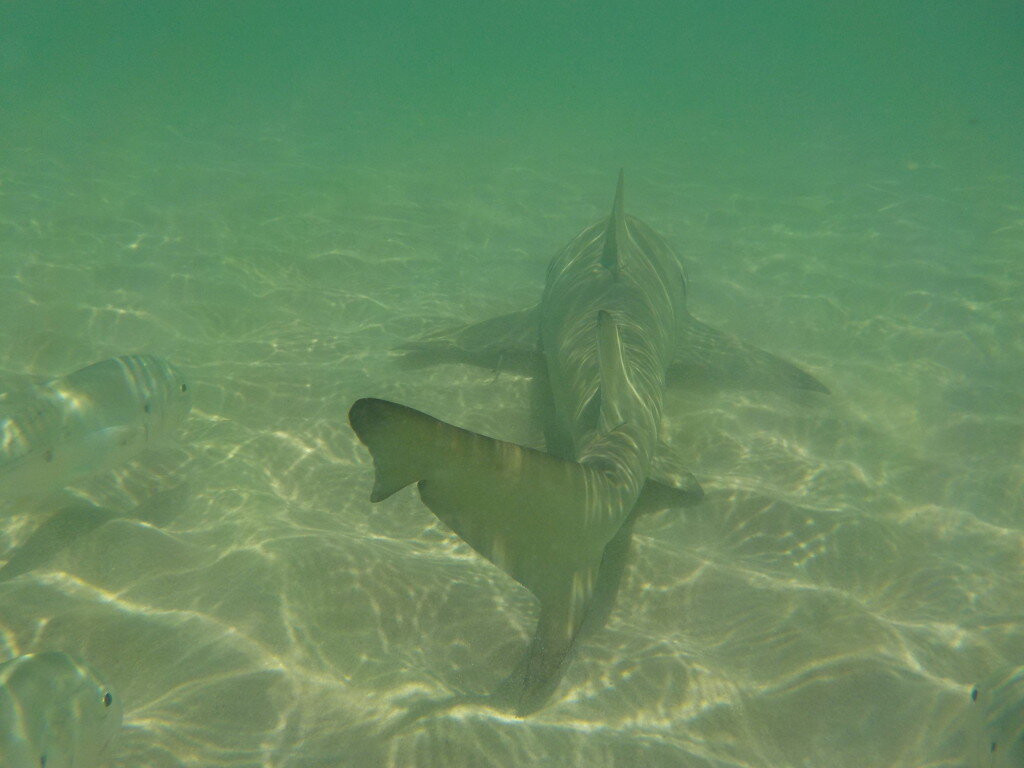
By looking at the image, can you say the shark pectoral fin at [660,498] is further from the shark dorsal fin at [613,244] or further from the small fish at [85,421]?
the small fish at [85,421]

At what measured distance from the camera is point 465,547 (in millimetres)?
4027

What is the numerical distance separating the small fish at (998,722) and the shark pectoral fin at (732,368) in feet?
12.7

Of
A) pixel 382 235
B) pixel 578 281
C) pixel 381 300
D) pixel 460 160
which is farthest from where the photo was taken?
pixel 460 160

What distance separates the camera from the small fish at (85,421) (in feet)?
11.0

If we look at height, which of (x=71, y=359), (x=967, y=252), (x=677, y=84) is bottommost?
(x=71, y=359)

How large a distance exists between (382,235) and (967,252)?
36.5 feet

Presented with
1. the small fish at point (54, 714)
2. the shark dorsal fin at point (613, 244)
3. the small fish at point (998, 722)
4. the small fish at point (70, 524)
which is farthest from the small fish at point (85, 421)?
the small fish at point (998, 722)

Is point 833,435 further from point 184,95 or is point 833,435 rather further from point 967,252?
point 184,95

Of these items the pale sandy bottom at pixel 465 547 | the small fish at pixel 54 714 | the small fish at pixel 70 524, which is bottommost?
the small fish at pixel 70 524

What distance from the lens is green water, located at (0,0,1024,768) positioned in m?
2.88

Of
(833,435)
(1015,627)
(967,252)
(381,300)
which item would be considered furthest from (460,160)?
(1015,627)

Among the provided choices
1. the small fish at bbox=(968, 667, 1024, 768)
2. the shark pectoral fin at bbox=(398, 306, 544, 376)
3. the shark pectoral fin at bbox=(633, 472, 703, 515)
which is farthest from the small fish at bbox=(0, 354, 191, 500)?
the small fish at bbox=(968, 667, 1024, 768)

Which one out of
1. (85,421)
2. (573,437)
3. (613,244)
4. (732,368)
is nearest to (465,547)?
(573,437)

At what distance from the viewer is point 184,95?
1318 inches
